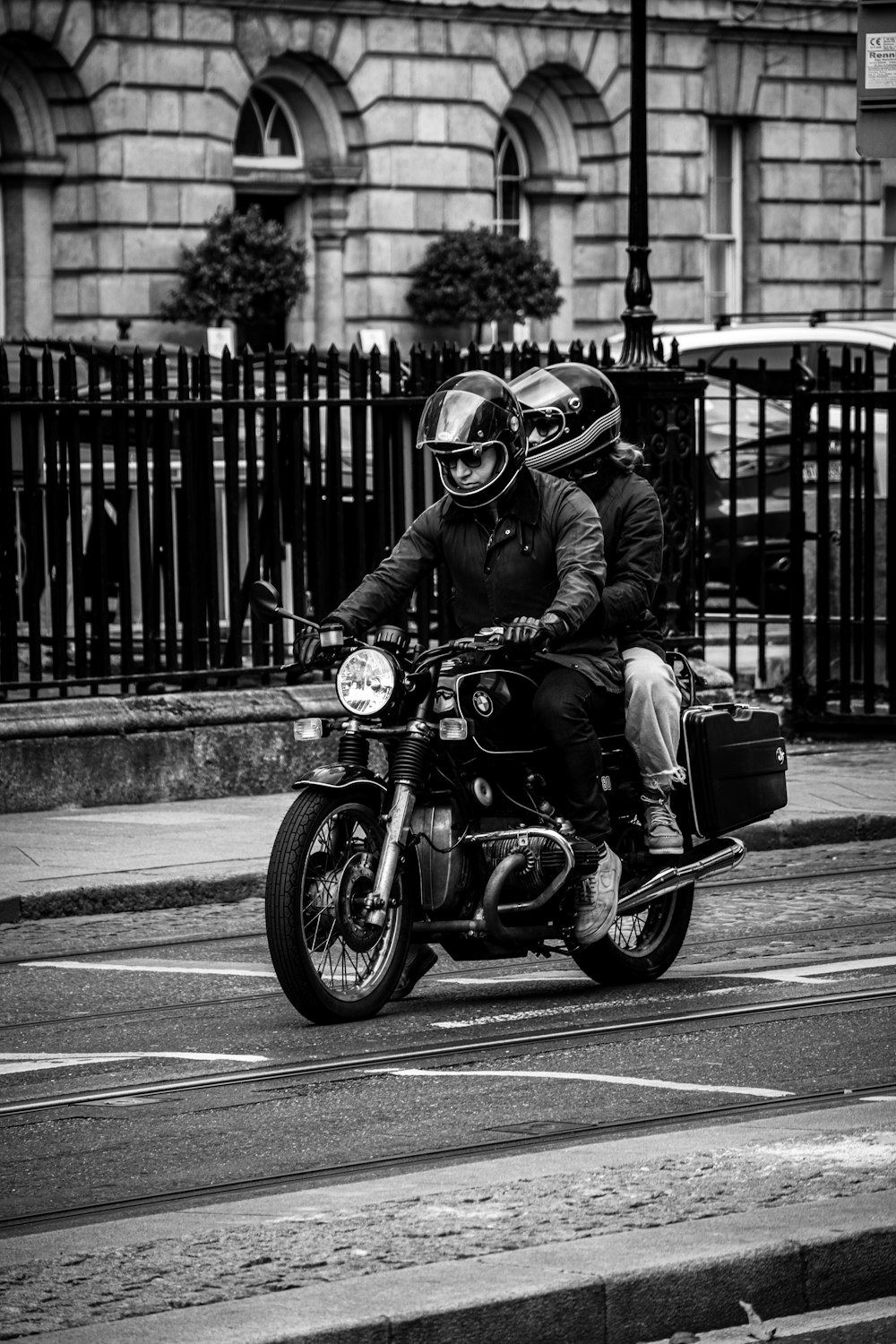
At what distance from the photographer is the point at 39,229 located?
28.4m

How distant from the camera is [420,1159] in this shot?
5.79 metres

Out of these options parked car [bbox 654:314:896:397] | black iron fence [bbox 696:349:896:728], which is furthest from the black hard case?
parked car [bbox 654:314:896:397]

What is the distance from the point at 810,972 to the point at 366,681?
175 cm

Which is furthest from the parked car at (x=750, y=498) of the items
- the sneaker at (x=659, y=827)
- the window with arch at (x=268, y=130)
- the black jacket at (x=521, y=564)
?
the window with arch at (x=268, y=130)

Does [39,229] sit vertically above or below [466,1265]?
above

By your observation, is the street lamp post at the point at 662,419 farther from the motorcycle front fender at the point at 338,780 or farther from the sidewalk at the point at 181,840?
the motorcycle front fender at the point at 338,780

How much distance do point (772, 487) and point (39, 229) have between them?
525 inches

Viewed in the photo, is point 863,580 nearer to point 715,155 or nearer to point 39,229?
point 39,229

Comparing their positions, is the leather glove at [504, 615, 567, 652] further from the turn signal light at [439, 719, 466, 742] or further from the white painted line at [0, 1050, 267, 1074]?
the white painted line at [0, 1050, 267, 1074]

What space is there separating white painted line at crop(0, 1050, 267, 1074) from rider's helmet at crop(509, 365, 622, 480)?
7.17 feet

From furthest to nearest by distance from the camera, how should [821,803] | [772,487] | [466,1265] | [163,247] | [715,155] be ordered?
[715,155], [163,247], [772,487], [821,803], [466,1265]

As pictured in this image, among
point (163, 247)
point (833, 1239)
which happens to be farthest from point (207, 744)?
point (163, 247)

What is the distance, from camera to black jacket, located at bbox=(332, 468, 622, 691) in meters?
7.72

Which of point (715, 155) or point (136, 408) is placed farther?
point (715, 155)
